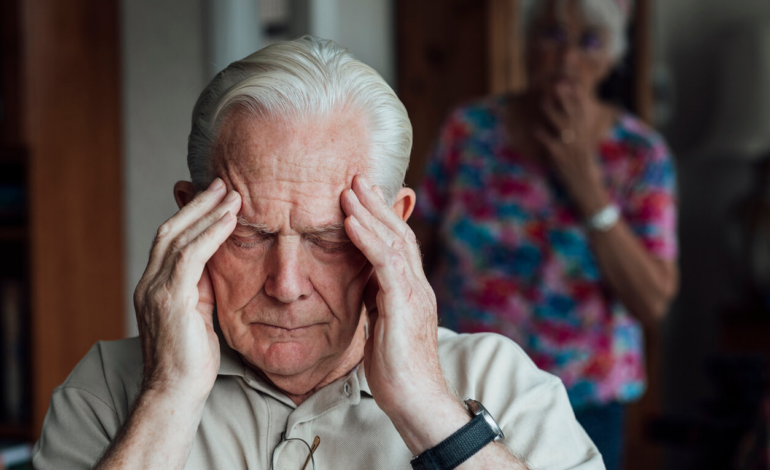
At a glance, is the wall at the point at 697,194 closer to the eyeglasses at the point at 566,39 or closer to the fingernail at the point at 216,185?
the eyeglasses at the point at 566,39

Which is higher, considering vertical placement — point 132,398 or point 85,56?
point 85,56

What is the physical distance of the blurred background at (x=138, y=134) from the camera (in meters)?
2.48

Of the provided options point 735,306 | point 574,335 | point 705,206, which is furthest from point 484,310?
point 705,206

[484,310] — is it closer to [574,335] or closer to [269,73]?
[574,335]

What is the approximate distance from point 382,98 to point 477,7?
1.81 m

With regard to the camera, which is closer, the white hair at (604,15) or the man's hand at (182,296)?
the man's hand at (182,296)

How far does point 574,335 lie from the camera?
5.91ft

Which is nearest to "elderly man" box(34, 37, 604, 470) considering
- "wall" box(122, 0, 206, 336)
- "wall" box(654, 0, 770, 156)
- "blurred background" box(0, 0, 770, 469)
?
"blurred background" box(0, 0, 770, 469)

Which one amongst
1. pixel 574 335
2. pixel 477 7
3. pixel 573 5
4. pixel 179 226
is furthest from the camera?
pixel 477 7

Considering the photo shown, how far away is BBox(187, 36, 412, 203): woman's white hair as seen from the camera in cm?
105

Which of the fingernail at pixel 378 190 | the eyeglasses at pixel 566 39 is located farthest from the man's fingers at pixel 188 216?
the eyeglasses at pixel 566 39

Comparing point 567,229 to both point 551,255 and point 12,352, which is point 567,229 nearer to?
point 551,255

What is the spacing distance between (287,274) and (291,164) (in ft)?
0.50

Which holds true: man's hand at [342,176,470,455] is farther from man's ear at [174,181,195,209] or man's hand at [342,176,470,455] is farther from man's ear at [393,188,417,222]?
man's ear at [174,181,195,209]
